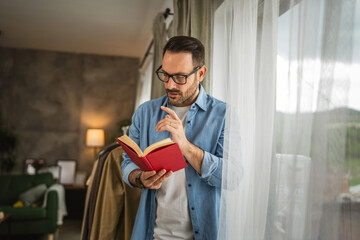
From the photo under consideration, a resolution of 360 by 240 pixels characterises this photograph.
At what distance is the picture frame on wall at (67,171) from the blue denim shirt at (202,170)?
5162mm

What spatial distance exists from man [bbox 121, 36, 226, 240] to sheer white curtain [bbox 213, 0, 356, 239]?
0.06 metres

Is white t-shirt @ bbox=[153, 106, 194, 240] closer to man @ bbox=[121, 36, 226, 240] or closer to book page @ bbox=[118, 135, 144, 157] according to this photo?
man @ bbox=[121, 36, 226, 240]

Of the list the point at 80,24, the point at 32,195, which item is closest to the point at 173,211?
the point at 32,195

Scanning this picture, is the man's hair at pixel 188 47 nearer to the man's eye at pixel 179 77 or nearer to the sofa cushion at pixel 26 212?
the man's eye at pixel 179 77

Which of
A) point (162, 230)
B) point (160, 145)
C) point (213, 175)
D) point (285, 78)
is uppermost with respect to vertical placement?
point (285, 78)

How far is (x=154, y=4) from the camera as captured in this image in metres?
3.96

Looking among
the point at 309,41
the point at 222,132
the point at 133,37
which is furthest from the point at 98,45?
the point at 309,41

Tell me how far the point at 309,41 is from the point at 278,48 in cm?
22

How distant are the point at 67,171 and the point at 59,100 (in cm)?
143

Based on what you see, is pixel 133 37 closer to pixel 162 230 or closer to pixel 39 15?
pixel 39 15

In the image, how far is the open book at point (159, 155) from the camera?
110 cm

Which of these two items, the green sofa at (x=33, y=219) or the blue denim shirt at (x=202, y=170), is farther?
the green sofa at (x=33, y=219)

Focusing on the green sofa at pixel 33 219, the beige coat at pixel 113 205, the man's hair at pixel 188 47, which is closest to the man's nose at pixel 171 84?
the man's hair at pixel 188 47

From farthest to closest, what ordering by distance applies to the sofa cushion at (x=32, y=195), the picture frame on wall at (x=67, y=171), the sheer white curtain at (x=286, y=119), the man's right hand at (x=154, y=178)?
the picture frame on wall at (x=67, y=171) → the sofa cushion at (x=32, y=195) → the man's right hand at (x=154, y=178) → the sheer white curtain at (x=286, y=119)
